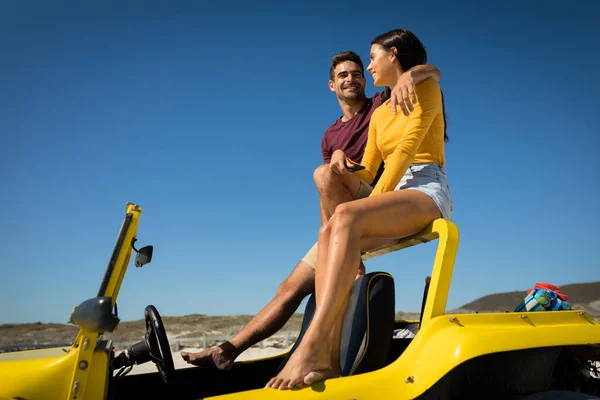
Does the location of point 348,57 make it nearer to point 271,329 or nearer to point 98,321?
point 271,329

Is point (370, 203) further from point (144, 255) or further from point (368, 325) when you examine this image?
point (144, 255)

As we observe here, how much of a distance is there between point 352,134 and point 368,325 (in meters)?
1.85

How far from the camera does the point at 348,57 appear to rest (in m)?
4.17

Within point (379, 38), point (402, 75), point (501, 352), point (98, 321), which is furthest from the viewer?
point (379, 38)

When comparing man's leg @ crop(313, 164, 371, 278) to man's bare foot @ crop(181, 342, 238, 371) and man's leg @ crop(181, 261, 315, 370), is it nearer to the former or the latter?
man's leg @ crop(181, 261, 315, 370)

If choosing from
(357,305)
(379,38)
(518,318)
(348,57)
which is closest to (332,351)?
(357,305)

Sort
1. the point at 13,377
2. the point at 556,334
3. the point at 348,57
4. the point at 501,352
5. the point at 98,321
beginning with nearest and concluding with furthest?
the point at 98,321, the point at 13,377, the point at 501,352, the point at 556,334, the point at 348,57

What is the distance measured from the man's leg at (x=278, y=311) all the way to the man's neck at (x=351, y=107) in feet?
4.67

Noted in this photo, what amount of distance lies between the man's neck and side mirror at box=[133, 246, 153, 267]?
2216mm

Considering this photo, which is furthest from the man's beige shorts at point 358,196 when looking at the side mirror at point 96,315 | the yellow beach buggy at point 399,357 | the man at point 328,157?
the side mirror at point 96,315

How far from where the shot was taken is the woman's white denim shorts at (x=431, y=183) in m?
2.66

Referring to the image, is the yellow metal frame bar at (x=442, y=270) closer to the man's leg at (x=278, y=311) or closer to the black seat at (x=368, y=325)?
the black seat at (x=368, y=325)

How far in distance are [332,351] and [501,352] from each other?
0.75 metres

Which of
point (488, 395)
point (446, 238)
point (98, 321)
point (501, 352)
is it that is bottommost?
point (488, 395)
